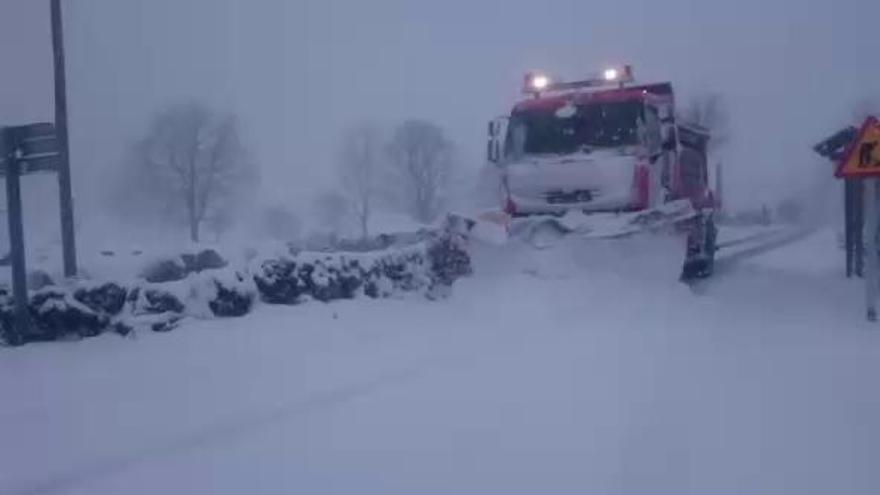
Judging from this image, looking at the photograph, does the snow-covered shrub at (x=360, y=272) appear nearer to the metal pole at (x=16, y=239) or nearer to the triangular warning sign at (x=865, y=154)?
the metal pole at (x=16, y=239)

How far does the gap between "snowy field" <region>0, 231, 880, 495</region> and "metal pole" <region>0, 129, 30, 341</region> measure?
1.50ft

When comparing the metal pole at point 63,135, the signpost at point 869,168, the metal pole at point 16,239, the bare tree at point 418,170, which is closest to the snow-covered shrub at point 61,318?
the metal pole at point 16,239

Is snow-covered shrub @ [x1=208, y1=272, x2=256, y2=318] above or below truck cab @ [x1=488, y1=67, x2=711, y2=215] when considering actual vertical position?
below

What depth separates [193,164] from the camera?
186ft

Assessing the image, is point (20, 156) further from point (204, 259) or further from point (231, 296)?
point (204, 259)

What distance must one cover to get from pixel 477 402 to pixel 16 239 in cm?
649

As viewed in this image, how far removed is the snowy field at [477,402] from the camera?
4.32 meters

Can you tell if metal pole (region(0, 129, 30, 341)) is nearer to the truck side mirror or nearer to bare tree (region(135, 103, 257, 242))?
the truck side mirror

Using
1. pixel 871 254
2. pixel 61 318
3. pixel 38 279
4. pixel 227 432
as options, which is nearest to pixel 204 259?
pixel 38 279

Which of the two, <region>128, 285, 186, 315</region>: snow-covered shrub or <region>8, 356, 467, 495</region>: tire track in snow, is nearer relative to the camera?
<region>8, 356, 467, 495</region>: tire track in snow

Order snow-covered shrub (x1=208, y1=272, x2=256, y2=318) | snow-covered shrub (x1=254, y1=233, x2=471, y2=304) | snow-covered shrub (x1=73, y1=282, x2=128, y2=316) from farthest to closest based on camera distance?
snow-covered shrub (x1=254, y1=233, x2=471, y2=304) → snow-covered shrub (x1=208, y1=272, x2=256, y2=318) → snow-covered shrub (x1=73, y1=282, x2=128, y2=316)

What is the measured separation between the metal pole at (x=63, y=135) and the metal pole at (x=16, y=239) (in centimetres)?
563

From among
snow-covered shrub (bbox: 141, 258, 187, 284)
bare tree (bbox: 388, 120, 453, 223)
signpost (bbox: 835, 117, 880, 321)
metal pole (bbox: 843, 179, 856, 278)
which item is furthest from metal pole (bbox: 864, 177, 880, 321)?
bare tree (bbox: 388, 120, 453, 223)

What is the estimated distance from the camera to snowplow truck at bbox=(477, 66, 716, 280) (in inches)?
449
